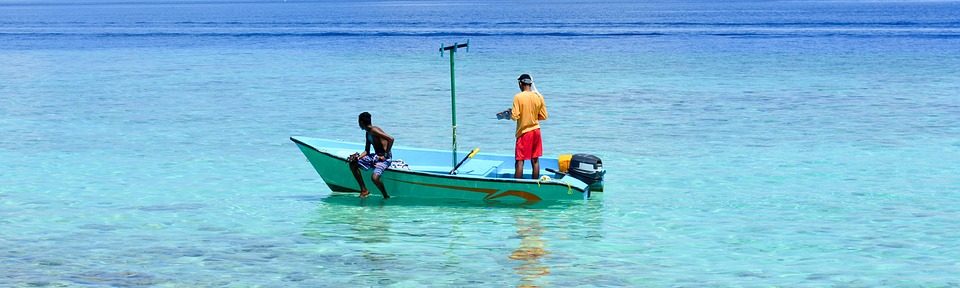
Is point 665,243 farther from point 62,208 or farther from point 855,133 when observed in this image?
point 855,133

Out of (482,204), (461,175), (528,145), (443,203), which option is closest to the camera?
(528,145)

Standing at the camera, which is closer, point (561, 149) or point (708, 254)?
point (708, 254)

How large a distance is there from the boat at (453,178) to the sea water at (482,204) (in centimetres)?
28

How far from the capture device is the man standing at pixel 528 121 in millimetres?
18109

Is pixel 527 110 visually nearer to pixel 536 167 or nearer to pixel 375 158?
pixel 536 167

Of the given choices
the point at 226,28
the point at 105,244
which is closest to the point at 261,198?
the point at 105,244

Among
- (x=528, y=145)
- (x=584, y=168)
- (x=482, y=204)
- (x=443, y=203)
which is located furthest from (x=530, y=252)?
(x=584, y=168)

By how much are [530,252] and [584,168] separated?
3285 millimetres

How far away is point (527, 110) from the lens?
18188 mm

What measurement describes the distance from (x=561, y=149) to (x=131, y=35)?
7534cm

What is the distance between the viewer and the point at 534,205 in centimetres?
1894

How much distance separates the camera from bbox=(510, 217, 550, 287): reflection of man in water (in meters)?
14.9

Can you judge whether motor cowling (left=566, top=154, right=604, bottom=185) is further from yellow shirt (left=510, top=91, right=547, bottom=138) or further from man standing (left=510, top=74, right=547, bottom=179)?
yellow shirt (left=510, top=91, right=547, bottom=138)

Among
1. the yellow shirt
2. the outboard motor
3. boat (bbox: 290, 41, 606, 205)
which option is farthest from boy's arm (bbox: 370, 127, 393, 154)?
the outboard motor
